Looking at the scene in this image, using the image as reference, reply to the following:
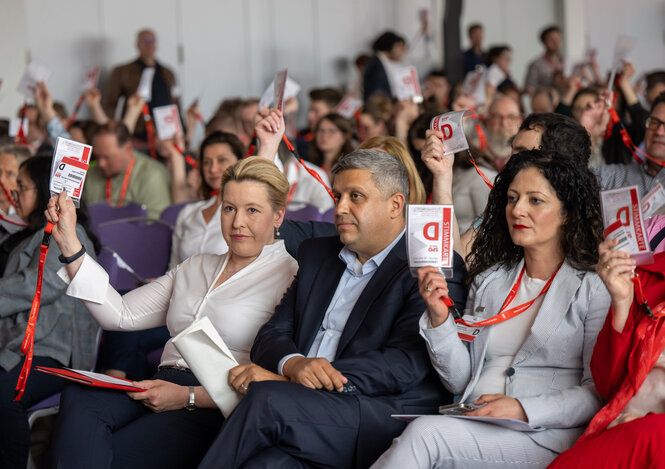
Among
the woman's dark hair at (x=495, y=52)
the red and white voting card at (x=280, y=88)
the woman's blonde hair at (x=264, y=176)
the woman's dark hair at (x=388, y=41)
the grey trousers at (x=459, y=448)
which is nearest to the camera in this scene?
the grey trousers at (x=459, y=448)

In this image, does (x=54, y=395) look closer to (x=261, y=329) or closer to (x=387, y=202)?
(x=261, y=329)

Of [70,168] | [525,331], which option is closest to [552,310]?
[525,331]

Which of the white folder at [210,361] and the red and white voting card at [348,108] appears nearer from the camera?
the white folder at [210,361]

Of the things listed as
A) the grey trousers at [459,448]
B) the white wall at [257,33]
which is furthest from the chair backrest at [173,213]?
the white wall at [257,33]

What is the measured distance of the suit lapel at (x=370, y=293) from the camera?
2.61 m

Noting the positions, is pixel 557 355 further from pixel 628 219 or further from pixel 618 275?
pixel 628 219

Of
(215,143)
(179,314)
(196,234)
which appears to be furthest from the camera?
(215,143)

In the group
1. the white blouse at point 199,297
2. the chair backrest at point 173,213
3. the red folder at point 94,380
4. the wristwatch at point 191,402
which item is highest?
the chair backrest at point 173,213

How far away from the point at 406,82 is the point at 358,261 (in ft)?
10.3

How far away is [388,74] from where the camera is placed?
8852 millimetres

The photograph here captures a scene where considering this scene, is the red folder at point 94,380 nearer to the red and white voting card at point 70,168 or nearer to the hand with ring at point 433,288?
the red and white voting card at point 70,168

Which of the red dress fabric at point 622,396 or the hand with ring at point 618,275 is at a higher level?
the hand with ring at point 618,275

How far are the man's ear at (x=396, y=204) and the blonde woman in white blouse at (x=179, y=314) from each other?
0.48m

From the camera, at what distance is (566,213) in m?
2.55
